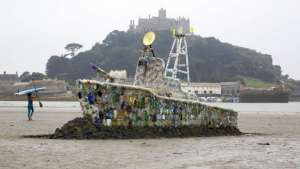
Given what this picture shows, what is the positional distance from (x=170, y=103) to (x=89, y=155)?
6529mm

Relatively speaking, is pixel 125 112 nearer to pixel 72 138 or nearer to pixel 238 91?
pixel 72 138

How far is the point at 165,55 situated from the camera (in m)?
170

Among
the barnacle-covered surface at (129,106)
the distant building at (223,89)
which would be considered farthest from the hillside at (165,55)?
the barnacle-covered surface at (129,106)

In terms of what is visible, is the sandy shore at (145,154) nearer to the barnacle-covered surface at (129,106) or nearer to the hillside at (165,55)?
the barnacle-covered surface at (129,106)

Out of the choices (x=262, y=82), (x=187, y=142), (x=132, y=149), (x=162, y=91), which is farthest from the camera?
(x=262, y=82)

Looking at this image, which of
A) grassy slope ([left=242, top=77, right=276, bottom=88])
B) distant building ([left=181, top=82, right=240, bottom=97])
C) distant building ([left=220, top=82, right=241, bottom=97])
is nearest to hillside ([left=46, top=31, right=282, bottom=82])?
grassy slope ([left=242, top=77, right=276, bottom=88])

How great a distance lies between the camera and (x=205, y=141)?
1933 centimetres

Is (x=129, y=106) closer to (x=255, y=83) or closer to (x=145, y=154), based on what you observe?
(x=145, y=154)

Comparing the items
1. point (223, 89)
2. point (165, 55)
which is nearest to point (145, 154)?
point (165, 55)

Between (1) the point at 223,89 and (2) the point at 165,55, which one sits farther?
(1) the point at 223,89

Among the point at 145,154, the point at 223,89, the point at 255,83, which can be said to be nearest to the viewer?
the point at 145,154

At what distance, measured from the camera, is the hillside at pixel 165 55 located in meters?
175

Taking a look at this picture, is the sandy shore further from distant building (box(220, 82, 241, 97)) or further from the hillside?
distant building (box(220, 82, 241, 97))

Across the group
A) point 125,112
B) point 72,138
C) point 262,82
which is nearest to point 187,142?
point 125,112
